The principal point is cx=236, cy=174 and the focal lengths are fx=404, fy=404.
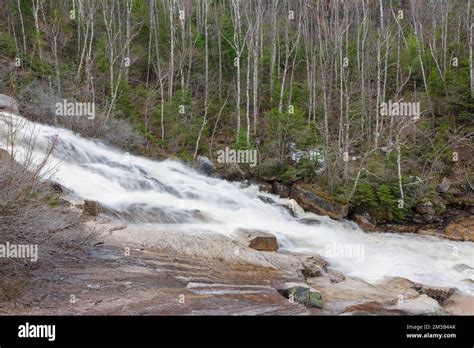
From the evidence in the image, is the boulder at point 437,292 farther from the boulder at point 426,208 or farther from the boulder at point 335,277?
the boulder at point 426,208

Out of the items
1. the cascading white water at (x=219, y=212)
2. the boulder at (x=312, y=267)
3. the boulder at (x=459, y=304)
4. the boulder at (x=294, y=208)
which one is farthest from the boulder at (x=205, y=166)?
the boulder at (x=459, y=304)

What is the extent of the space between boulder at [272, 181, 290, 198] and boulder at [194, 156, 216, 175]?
2.64 m

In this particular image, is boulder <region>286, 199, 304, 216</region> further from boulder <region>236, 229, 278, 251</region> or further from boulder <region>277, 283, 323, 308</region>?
boulder <region>277, 283, 323, 308</region>

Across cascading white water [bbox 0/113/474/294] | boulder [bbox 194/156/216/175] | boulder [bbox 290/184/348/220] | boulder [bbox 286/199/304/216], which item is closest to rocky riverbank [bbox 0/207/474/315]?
cascading white water [bbox 0/113/474/294]

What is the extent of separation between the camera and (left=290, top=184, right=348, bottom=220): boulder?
14027 millimetres

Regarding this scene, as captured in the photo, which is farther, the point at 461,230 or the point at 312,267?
the point at 461,230

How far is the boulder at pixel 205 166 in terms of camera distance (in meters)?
16.4

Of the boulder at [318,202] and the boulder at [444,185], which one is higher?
the boulder at [444,185]

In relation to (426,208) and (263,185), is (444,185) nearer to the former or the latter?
(426,208)

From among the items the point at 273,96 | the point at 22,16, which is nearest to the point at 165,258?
the point at 273,96

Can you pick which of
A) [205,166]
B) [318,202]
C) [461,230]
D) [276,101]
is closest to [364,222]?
[318,202]

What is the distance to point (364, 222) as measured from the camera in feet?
45.7

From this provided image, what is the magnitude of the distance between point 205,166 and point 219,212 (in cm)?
495

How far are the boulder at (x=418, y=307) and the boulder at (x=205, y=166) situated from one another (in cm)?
1061
